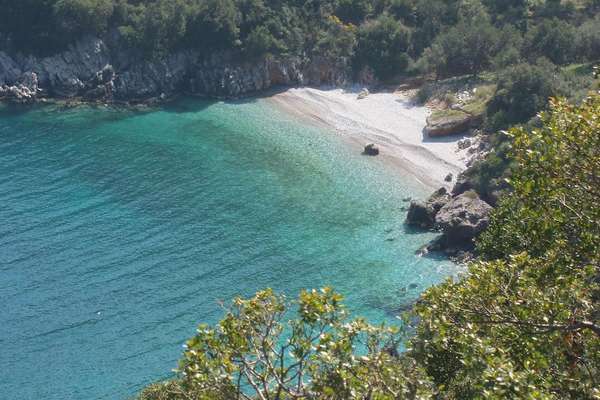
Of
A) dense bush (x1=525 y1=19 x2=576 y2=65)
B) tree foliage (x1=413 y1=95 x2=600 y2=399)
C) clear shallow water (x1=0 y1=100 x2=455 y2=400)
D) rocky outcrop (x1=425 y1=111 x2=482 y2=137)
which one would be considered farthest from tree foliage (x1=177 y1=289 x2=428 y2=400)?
dense bush (x1=525 y1=19 x2=576 y2=65)

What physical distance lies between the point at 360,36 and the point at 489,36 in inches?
609

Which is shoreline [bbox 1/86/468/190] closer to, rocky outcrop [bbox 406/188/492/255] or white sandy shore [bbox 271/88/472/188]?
white sandy shore [bbox 271/88/472/188]

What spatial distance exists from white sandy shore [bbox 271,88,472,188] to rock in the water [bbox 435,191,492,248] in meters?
8.42

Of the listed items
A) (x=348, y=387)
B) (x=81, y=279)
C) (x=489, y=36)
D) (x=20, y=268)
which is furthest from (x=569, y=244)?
(x=489, y=36)

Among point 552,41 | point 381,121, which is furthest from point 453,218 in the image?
point 552,41

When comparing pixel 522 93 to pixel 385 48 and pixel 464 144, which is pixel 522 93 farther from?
pixel 385 48

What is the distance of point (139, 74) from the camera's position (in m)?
81.1

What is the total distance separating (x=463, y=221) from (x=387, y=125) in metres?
24.3

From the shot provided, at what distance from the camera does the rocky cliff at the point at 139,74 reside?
79.9 meters

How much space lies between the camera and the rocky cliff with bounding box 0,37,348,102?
262ft

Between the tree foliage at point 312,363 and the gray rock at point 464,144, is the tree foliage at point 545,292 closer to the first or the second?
the tree foliage at point 312,363

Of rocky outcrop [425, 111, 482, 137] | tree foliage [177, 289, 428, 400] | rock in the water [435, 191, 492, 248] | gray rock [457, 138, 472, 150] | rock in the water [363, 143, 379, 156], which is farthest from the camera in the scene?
rocky outcrop [425, 111, 482, 137]

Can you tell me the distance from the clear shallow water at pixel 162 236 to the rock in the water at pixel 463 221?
2651 millimetres

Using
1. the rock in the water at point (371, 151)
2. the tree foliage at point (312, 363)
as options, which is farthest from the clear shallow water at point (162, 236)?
the tree foliage at point (312, 363)
